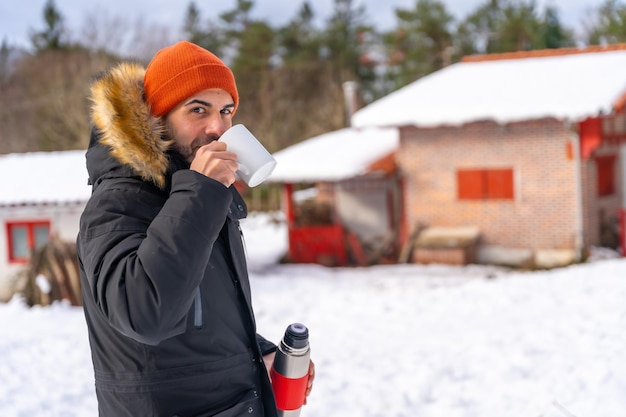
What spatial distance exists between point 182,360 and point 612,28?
21.1 metres

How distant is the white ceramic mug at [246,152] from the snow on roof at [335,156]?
14255mm

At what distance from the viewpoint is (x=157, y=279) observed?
61.7 inches

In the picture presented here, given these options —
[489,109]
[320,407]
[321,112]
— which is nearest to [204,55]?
[320,407]

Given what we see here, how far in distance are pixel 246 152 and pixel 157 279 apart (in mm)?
491

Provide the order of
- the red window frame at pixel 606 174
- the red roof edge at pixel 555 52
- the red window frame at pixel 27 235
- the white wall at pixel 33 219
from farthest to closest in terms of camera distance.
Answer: the red roof edge at pixel 555 52 < the red window frame at pixel 606 174 < the red window frame at pixel 27 235 < the white wall at pixel 33 219

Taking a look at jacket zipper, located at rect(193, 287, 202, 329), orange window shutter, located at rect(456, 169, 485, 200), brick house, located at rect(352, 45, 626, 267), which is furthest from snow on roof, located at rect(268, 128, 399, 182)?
jacket zipper, located at rect(193, 287, 202, 329)

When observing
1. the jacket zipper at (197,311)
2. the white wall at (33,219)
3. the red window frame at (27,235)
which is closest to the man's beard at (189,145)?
the jacket zipper at (197,311)

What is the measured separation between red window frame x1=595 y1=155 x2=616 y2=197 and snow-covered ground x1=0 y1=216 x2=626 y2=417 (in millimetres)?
6377

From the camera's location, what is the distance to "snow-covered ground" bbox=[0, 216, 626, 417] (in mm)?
5367

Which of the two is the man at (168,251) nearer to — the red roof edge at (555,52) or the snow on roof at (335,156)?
the snow on roof at (335,156)

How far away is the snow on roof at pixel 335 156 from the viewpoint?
1659 cm

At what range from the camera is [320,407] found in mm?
5383

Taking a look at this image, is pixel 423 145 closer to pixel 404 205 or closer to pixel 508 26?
pixel 404 205

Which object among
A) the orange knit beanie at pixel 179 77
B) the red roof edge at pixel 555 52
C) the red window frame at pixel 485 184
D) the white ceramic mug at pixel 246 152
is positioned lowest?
the red window frame at pixel 485 184
